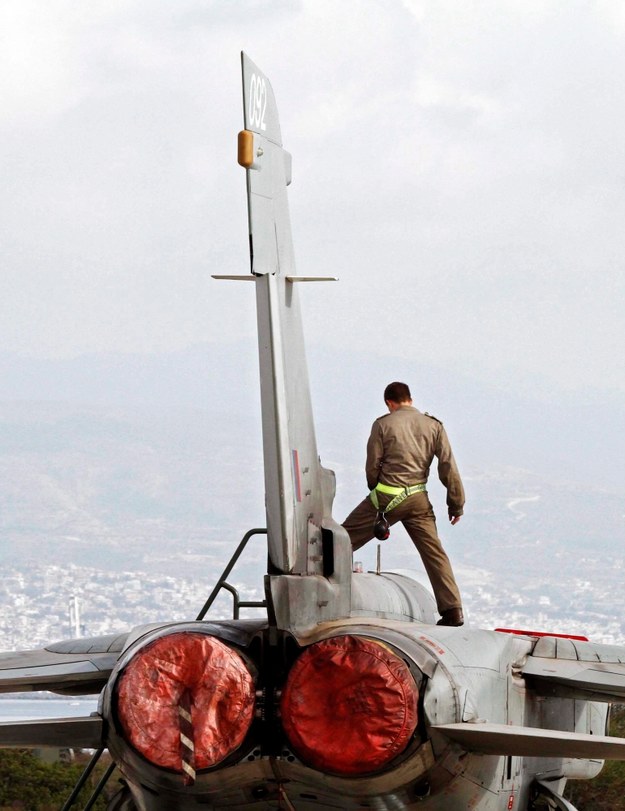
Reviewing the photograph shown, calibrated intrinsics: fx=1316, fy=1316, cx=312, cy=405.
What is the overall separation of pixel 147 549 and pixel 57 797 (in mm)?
77784

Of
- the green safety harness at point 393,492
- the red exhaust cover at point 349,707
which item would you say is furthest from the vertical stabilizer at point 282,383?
the green safety harness at point 393,492

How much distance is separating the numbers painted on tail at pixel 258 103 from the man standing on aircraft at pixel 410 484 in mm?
2766

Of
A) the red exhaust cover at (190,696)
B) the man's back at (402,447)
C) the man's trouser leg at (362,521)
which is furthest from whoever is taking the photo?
the man's trouser leg at (362,521)

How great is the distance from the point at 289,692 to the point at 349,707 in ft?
1.03

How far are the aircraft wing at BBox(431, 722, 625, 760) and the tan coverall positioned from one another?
289 cm

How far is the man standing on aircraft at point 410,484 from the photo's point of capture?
941 centimetres

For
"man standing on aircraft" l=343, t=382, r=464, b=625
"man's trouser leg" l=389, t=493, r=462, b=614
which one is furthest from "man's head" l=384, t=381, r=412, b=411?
"man's trouser leg" l=389, t=493, r=462, b=614

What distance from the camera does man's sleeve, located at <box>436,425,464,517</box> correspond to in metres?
9.49

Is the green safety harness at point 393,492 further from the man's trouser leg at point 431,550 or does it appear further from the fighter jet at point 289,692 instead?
the fighter jet at point 289,692

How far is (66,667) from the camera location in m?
8.73

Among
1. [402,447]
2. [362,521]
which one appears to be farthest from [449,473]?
[362,521]

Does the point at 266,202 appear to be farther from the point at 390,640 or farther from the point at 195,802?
the point at 195,802

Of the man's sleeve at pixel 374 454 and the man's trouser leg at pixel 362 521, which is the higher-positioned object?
the man's sleeve at pixel 374 454

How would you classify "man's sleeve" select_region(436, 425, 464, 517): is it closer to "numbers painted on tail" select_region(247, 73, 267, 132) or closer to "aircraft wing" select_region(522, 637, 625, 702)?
"aircraft wing" select_region(522, 637, 625, 702)
